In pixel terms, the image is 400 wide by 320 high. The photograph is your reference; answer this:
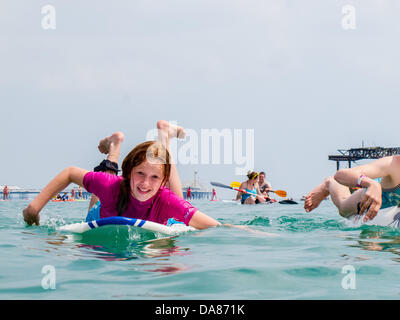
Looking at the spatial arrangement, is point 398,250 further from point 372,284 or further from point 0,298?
point 0,298

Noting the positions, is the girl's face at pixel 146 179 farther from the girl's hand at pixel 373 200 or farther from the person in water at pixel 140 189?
the girl's hand at pixel 373 200

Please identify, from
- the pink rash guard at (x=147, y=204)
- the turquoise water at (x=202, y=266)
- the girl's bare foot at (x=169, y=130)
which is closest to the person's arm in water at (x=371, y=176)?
the turquoise water at (x=202, y=266)

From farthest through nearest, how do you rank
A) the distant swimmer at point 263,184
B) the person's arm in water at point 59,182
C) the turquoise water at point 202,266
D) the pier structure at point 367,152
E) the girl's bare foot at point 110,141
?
the pier structure at point 367,152 → the distant swimmer at point 263,184 → the girl's bare foot at point 110,141 → the person's arm in water at point 59,182 → the turquoise water at point 202,266

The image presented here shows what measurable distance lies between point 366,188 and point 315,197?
136cm

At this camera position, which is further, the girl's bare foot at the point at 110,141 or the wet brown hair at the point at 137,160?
the girl's bare foot at the point at 110,141

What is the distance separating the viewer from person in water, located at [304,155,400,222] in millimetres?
4840

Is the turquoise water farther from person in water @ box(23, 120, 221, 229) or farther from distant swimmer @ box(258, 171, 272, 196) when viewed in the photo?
distant swimmer @ box(258, 171, 272, 196)

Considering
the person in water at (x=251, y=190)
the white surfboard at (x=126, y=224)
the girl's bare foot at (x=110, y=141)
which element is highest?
the girl's bare foot at (x=110, y=141)

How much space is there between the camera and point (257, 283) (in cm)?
331

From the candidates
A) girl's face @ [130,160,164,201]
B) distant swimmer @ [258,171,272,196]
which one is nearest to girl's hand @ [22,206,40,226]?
girl's face @ [130,160,164,201]

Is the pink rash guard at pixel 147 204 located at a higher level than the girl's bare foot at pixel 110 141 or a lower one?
lower

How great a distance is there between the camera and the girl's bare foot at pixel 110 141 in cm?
763

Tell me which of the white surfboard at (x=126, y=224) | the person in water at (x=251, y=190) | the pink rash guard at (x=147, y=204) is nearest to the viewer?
the white surfboard at (x=126, y=224)
